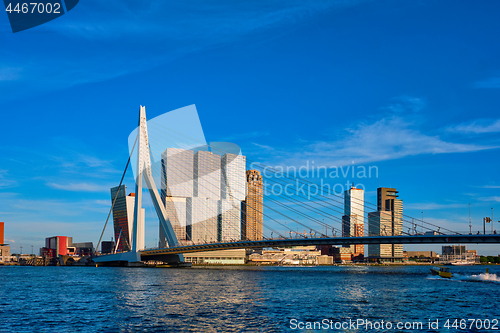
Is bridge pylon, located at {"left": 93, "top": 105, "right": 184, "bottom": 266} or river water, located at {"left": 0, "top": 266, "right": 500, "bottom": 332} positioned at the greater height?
bridge pylon, located at {"left": 93, "top": 105, "right": 184, "bottom": 266}

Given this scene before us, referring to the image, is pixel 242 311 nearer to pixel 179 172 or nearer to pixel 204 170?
pixel 179 172

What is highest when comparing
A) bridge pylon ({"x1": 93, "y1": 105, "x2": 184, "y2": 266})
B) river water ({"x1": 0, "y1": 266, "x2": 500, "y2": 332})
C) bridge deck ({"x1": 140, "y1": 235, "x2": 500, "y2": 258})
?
bridge pylon ({"x1": 93, "y1": 105, "x2": 184, "y2": 266})

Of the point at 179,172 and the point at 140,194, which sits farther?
the point at 179,172

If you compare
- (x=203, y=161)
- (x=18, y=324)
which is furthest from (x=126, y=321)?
(x=203, y=161)

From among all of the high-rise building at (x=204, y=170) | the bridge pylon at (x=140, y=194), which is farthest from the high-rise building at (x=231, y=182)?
the bridge pylon at (x=140, y=194)

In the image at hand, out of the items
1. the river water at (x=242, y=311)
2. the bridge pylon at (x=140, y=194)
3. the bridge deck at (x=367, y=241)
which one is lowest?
the river water at (x=242, y=311)

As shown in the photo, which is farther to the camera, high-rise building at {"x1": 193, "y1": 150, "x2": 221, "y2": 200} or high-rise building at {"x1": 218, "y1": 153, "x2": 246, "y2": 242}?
high-rise building at {"x1": 193, "y1": 150, "x2": 221, "y2": 200}

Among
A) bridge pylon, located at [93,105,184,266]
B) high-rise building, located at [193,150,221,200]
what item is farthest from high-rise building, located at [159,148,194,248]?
bridge pylon, located at [93,105,184,266]

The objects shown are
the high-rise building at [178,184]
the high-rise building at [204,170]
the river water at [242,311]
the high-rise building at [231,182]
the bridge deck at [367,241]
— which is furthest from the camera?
the high-rise building at [204,170]

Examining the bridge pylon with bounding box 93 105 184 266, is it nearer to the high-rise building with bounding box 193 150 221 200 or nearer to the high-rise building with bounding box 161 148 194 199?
the high-rise building with bounding box 161 148 194 199

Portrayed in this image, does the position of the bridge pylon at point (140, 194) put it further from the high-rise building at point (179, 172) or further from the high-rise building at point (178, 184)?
the high-rise building at point (178, 184)

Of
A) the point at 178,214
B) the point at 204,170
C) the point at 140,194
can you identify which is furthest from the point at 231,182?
the point at 140,194

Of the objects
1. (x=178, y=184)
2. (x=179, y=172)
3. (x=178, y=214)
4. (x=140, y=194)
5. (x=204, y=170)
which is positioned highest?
(x=204, y=170)

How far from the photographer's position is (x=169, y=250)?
328 feet
